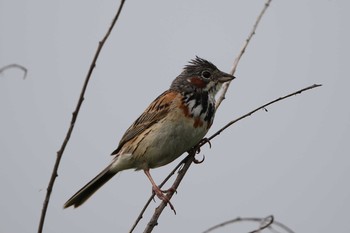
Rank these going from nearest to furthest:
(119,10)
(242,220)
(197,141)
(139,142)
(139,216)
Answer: (119,10)
(242,220)
(139,216)
(197,141)
(139,142)

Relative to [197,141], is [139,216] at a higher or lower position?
lower

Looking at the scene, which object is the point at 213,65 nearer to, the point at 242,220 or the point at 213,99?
the point at 213,99

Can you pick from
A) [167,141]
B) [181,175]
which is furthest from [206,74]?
[181,175]

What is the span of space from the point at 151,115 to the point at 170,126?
398mm

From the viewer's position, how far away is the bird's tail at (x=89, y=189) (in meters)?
5.21

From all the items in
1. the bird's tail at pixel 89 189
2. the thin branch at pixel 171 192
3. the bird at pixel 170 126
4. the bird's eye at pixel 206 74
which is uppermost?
the bird's eye at pixel 206 74

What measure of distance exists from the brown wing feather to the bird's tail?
33 cm

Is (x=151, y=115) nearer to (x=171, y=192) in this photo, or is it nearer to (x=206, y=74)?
(x=206, y=74)

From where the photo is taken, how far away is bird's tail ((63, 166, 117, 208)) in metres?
5.21

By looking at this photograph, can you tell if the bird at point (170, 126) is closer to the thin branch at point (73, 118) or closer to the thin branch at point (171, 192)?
the thin branch at point (171, 192)

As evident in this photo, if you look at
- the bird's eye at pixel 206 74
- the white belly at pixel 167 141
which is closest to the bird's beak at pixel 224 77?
the bird's eye at pixel 206 74

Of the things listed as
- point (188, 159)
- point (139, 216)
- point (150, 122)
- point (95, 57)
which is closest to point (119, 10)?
point (95, 57)

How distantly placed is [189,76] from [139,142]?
0.91 meters

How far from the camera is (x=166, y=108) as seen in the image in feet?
18.4
